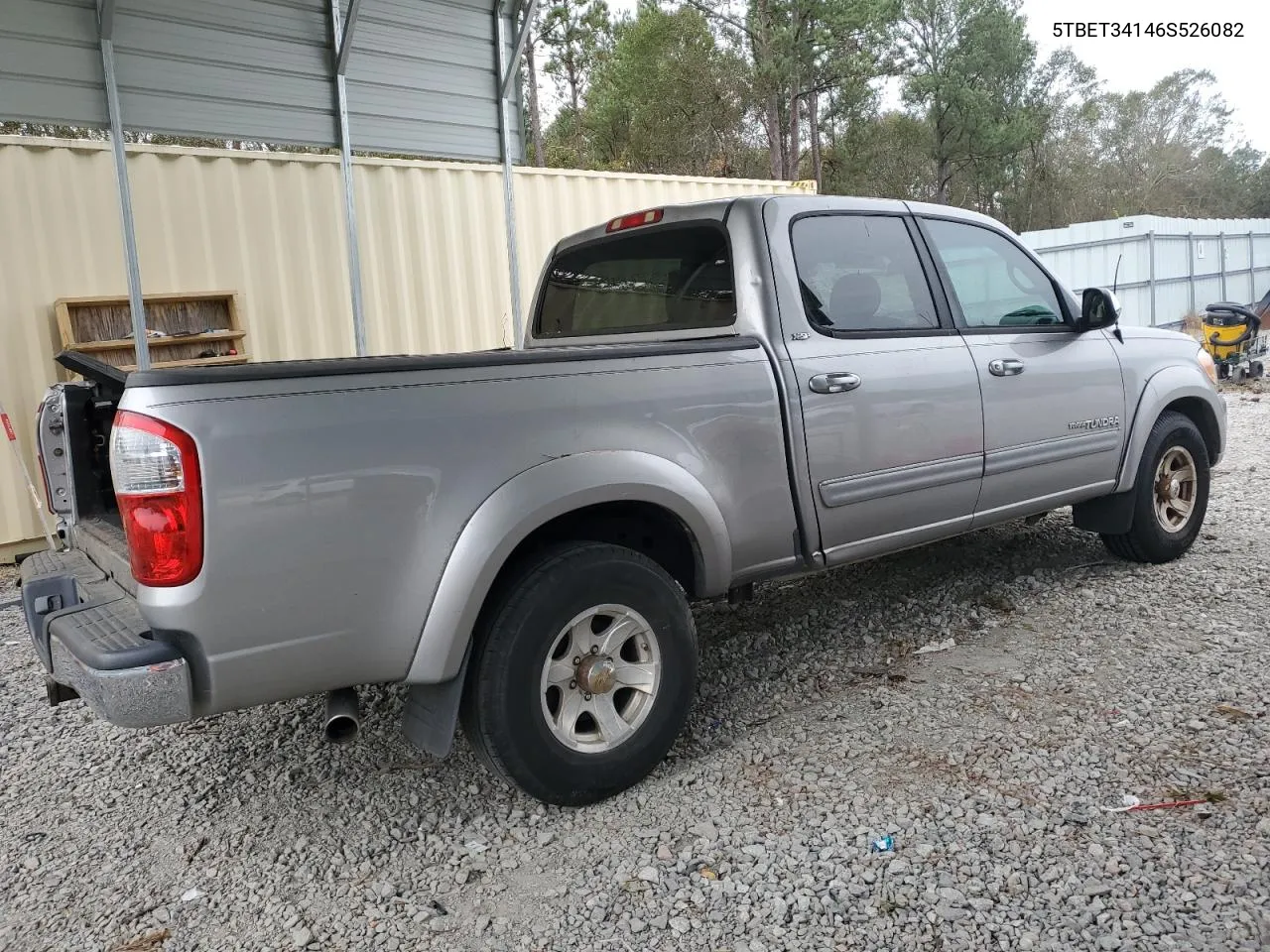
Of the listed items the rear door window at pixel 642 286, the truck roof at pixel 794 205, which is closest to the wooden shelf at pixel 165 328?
the rear door window at pixel 642 286

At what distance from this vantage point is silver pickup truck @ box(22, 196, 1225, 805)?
2322 millimetres

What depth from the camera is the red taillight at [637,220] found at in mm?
3912

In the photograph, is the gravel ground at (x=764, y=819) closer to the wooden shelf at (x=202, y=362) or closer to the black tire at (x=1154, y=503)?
the black tire at (x=1154, y=503)

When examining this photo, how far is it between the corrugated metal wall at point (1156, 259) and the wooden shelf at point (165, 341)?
15590mm

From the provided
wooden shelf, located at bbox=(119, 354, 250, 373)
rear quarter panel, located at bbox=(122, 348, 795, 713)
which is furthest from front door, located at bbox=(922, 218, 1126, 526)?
wooden shelf, located at bbox=(119, 354, 250, 373)

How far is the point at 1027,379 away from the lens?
13.6ft

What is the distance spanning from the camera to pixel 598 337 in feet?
13.7

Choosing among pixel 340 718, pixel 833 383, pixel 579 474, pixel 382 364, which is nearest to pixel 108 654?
pixel 340 718

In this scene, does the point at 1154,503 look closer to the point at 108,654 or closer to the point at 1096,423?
the point at 1096,423

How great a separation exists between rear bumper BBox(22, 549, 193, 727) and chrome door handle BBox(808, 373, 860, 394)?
2192mm

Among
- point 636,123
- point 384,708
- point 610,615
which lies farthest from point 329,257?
point 636,123

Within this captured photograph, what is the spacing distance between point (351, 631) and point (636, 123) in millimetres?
29688

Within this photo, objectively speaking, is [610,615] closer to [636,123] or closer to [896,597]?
[896,597]

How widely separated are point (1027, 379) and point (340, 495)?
3.06m
